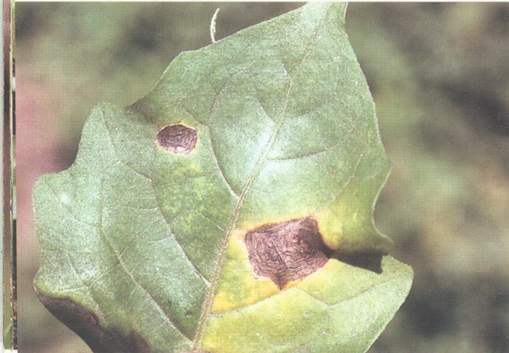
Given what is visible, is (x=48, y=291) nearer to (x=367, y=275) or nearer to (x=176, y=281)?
(x=176, y=281)

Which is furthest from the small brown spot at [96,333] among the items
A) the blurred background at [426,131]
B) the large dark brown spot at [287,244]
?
the blurred background at [426,131]

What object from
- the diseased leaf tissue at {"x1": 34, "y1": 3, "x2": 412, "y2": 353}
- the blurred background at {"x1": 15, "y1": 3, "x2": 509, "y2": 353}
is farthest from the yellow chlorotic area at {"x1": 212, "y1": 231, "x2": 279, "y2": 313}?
the blurred background at {"x1": 15, "y1": 3, "x2": 509, "y2": 353}

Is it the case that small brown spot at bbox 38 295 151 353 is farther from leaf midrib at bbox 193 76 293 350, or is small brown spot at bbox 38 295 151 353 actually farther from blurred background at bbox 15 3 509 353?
blurred background at bbox 15 3 509 353

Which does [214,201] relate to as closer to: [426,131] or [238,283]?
[238,283]

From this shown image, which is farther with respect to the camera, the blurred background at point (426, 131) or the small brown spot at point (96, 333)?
the blurred background at point (426, 131)

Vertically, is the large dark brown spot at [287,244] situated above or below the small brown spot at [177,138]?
below

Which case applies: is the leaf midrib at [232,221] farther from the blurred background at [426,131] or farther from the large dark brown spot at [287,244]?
the blurred background at [426,131]
